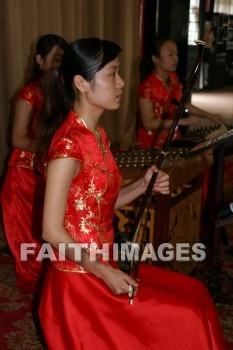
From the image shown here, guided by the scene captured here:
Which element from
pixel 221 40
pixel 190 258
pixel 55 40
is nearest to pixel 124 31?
pixel 55 40

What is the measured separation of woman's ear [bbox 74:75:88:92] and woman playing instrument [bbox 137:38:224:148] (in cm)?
170

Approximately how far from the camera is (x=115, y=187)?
1.62 meters

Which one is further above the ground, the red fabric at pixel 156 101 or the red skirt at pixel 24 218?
the red fabric at pixel 156 101

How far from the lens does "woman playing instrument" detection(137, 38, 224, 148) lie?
3.28m

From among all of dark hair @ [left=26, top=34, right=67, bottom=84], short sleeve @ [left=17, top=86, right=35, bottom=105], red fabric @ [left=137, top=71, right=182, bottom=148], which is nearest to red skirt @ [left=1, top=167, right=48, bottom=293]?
short sleeve @ [left=17, top=86, right=35, bottom=105]

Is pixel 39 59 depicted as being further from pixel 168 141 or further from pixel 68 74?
pixel 168 141

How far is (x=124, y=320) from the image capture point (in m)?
1.45

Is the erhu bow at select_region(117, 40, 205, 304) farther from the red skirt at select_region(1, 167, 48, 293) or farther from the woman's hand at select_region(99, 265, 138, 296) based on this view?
the red skirt at select_region(1, 167, 48, 293)

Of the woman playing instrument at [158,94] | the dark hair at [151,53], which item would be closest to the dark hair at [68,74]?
the woman playing instrument at [158,94]

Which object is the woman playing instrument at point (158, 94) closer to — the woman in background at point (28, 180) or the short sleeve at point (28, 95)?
the woman in background at point (28, 180)

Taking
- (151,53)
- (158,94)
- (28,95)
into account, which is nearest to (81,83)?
(28,95)

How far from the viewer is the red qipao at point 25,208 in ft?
9.09

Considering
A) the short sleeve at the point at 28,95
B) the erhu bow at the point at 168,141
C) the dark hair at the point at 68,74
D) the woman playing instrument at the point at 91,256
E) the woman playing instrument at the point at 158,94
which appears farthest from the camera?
the woman playing instrument at the point at 158,94

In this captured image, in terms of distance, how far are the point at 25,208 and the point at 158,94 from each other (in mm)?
1090
